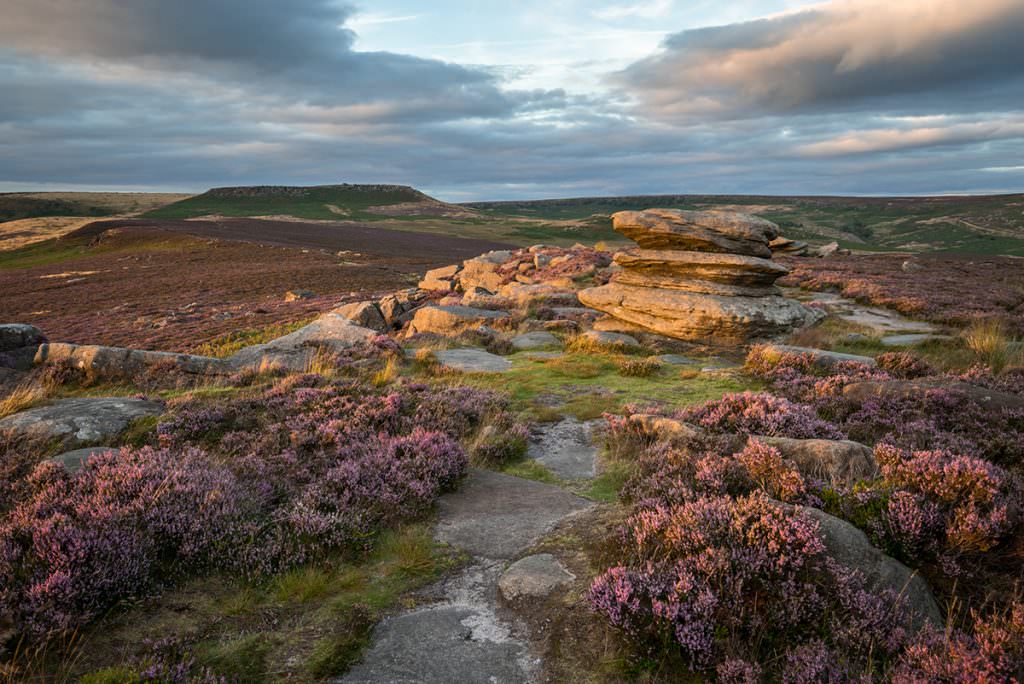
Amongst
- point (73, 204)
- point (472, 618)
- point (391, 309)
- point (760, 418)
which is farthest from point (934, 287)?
point (73, 204)

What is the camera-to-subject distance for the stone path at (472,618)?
3.96 metres

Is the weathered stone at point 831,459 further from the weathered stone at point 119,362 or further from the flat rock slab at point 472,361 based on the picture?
the weathered stone at point 119,362

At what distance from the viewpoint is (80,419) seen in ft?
28.9

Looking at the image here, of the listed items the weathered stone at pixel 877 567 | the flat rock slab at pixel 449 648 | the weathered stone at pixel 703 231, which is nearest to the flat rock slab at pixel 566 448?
the flat rock slab at pixel 449 648

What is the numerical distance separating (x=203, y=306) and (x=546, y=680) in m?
42.4

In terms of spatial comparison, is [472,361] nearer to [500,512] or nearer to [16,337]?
[500,512]

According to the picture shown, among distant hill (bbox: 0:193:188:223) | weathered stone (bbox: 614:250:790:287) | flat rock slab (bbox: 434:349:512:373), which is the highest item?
distant hill (bbox: 0:193:188:223)

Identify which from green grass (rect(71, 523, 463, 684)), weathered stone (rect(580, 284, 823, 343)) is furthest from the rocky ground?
weathered stone (rect(580, 284, 823, 343))

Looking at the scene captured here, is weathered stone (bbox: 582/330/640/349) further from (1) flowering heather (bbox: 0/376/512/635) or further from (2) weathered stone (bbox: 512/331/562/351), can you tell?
(1) flowering heather (bbox: 0/376/512/635)

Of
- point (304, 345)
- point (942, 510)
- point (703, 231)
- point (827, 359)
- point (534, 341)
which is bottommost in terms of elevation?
point (534, 341)

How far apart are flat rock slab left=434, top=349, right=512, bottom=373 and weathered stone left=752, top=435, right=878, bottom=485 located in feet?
27.4

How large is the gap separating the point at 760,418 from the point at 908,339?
1249 cm

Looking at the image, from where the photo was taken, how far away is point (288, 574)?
5.13 metres

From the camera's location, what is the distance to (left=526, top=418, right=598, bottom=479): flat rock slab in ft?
26.8
